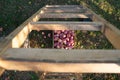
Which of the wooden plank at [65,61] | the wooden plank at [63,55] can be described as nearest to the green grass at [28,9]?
the wooden plank at [63,55]

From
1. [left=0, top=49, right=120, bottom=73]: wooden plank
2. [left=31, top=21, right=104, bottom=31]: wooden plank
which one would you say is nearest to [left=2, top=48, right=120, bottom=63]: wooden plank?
[left=0, top=49, right=120, bottom=73]: wooden plank

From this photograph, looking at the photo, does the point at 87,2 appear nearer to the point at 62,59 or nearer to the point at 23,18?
the point at 23,18

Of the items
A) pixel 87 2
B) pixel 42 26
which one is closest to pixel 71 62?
pixel 42 26

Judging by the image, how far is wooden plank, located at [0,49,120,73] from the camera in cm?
195

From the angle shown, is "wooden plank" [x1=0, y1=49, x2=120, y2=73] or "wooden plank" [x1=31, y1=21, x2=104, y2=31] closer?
"wooden plank" [x1=0, y1=49, x2=120, y2=73]

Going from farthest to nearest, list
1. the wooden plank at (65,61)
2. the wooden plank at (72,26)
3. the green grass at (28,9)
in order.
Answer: the green grass at (28,9) < the wooden plank at (72,26) < the wooden plank at (65,61)

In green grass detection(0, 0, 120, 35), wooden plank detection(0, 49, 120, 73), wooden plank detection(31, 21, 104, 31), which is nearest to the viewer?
wooden plank detection(0, 49, 120, 73)

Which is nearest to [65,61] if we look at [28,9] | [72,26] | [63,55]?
[63,55]

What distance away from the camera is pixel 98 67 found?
195 centimetres

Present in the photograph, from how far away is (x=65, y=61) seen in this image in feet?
Result: 6.42

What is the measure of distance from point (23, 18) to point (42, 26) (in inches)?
131

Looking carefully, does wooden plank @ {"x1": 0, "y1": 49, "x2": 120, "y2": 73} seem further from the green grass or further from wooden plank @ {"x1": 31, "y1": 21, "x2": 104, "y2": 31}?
the green grass

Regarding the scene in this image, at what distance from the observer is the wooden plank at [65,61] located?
6.39 feet

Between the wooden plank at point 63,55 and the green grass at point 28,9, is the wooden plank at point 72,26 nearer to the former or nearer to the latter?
the wooden plank at point 63,55
